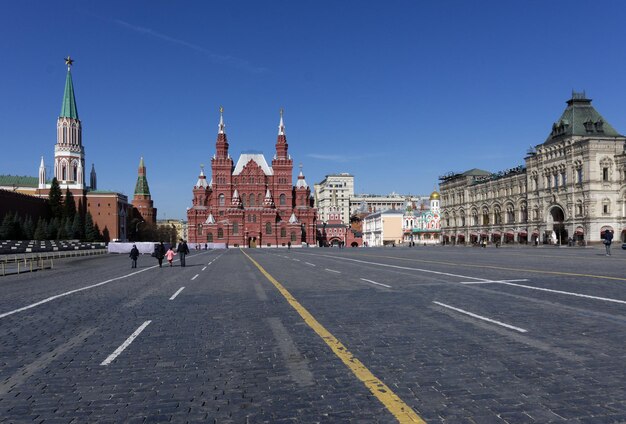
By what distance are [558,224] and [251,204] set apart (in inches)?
2627

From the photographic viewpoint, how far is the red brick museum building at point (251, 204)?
108750mm

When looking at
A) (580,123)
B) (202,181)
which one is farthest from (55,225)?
(580,123)

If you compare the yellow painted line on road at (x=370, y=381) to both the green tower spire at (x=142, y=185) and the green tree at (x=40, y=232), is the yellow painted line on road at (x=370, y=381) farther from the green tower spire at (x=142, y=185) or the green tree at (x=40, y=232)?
the green tower spire at (x=142, y=185)

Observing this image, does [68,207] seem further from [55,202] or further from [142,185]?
[142,185]

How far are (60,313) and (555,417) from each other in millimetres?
10407

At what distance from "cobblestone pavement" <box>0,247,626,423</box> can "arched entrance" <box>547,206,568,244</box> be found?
61.7m

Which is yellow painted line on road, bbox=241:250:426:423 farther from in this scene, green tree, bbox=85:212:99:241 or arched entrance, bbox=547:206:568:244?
green tree, bbox=85:212:99:241

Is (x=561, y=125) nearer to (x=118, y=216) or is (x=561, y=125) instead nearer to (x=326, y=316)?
(x=326, y=316)

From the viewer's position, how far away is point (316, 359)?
6664 mm

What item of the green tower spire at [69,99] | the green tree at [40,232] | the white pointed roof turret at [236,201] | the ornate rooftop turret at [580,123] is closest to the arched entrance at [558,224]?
the ornate rooftop turret at [580,123]

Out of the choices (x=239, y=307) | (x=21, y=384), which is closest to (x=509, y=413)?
(x=21, y=384)

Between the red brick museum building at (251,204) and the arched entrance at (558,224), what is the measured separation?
54356mm

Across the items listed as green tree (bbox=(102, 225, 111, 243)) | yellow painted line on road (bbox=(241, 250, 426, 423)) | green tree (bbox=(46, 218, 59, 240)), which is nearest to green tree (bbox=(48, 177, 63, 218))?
green tree (bbox=(46, 218, 59, 240))

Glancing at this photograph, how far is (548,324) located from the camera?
8734 mm
